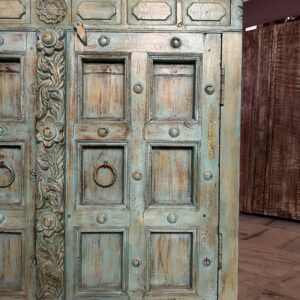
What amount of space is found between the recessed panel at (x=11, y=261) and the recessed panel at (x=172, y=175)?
465mm

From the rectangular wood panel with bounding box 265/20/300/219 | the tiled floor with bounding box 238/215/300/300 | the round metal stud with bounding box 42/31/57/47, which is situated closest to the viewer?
the round metal stud with bounding box 42/31/57/47

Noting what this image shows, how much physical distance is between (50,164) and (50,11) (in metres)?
0.48

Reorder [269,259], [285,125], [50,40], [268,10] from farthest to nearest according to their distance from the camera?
[268,10] < [285,125] < [269,259] < [50,40]

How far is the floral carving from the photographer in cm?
129

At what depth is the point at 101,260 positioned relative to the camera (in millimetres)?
1351

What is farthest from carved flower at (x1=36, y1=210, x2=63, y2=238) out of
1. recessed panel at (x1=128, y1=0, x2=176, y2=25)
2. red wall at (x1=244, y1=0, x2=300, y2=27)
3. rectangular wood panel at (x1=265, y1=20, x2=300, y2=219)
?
red wall at (x1=244, y1=0, x2=300, y2=27)

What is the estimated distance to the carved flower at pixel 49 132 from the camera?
1.30m

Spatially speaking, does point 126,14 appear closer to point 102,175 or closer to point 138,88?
point 138,88

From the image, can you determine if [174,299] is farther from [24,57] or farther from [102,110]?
[24,57]

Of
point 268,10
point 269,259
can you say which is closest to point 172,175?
point 269,259

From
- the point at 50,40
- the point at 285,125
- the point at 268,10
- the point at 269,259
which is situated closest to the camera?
the point at 50,40

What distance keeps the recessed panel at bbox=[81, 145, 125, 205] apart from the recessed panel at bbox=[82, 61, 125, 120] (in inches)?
4.4

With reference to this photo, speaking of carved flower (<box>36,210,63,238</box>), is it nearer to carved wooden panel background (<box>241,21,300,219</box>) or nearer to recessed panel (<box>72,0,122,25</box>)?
recessed panel (<box>72,0,122,25</box>)

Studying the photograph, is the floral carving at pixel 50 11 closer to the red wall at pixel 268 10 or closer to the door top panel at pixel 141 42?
the door top panel at pixel 141 42
